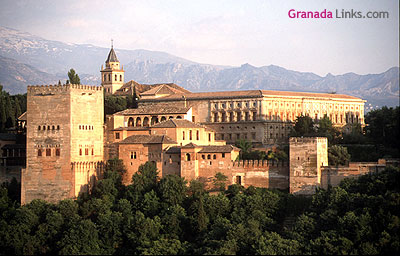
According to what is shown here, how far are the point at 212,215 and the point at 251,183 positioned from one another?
4710mm

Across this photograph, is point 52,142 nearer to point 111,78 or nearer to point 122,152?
point 122,152

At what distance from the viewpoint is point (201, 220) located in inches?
1813

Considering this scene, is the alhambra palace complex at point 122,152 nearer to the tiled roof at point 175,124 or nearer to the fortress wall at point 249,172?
the fortress wall at point 249,172

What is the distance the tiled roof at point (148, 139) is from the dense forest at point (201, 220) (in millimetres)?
2304

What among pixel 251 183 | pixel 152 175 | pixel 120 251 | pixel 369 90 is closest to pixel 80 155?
pixel 152 175

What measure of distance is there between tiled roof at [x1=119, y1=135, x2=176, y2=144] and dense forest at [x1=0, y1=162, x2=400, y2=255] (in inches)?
90.7

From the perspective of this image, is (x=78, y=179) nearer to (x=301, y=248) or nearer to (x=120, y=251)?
(x=120, y=251)

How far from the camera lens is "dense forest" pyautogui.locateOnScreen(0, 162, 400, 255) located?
1572 inches

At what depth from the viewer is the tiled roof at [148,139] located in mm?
54031

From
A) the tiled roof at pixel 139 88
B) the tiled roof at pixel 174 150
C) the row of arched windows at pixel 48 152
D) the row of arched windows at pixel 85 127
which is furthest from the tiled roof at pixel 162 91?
the row of arched windows at pixel 48 152

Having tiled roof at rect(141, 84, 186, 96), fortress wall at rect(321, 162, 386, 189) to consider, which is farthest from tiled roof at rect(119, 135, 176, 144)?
tiled roof at rect(141, 84, 186, 96)

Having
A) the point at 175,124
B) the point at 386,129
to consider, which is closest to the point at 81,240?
the point at 175,124

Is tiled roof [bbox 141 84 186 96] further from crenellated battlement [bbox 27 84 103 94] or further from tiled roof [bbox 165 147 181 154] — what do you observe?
tiled roof [bbox 165 147 181 154]

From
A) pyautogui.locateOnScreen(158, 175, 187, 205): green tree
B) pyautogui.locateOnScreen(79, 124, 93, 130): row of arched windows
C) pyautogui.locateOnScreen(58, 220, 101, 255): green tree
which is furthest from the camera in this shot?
pyautogui.locateOnScreen(79, 124, 93, 130): row of arched windows
